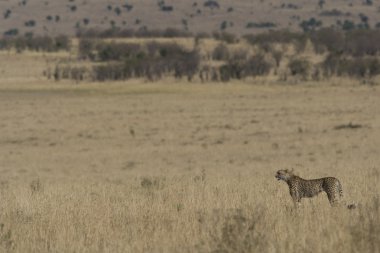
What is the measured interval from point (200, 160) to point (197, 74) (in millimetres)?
43044

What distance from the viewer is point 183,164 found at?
97.6 feet

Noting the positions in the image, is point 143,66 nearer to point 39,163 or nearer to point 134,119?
point 134,119

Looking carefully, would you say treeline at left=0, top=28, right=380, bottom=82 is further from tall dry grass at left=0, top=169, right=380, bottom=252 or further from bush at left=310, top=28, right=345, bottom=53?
tall dry grass at left=0, top=169, right=380, bottom=252

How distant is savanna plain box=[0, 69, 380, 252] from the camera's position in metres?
8.43

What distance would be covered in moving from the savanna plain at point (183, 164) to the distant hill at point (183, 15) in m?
77.8

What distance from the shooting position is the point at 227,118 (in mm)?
44281

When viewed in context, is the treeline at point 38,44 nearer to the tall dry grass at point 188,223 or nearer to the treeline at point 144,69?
the treeline at point 144,69

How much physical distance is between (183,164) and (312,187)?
1894cm

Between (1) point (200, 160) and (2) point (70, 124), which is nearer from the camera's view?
(1) point (200, 160)

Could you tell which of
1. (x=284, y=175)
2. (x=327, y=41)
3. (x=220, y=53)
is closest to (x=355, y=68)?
(x=220, y=53)

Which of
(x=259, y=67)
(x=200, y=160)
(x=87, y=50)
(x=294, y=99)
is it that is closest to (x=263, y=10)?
(x=87, y=50)

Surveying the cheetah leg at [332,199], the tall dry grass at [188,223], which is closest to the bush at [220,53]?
the tall dry grass at [188,223]

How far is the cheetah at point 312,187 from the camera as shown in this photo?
10.6m

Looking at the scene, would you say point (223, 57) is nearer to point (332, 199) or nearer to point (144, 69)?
point (144, 69)
